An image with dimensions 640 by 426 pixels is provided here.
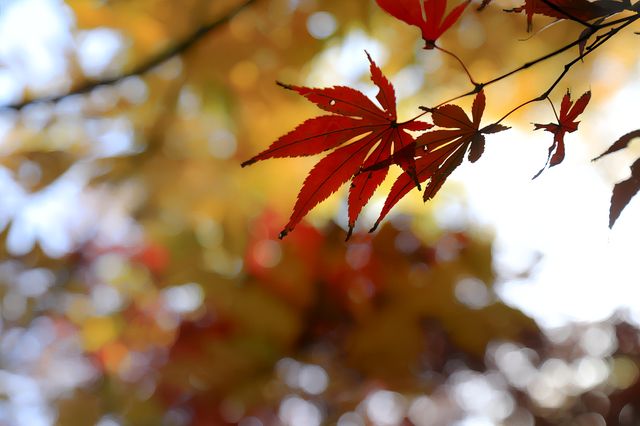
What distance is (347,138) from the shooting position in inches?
14.3

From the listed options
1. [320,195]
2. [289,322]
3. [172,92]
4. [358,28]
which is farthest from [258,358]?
[320,195]

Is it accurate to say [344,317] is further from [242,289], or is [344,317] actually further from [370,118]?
[370,118]

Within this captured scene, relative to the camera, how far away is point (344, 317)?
1.25 metres

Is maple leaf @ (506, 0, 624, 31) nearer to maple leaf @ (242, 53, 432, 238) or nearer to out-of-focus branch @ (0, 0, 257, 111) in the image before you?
maple leaf @ (242, 53, 432, 238)

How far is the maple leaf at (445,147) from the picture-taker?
13.7 inches

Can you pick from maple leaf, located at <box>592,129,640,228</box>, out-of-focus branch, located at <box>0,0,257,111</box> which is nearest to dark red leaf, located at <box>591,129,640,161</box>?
maple leaf, located at <box>592,129,640,228</box>

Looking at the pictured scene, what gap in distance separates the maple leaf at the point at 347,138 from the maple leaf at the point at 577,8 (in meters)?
0.09

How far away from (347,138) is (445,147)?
6 cm

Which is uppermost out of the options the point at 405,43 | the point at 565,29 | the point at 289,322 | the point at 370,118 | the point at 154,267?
the point at 565,29

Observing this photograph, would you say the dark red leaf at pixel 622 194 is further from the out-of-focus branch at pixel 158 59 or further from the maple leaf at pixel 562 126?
the out-of-focus branch at pixel 158 59

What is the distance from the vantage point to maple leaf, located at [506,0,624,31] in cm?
35

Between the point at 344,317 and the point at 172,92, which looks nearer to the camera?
the point at 172,92

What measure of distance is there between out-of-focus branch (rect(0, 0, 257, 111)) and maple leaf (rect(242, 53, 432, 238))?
2.34ft

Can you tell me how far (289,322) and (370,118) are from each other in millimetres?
917
